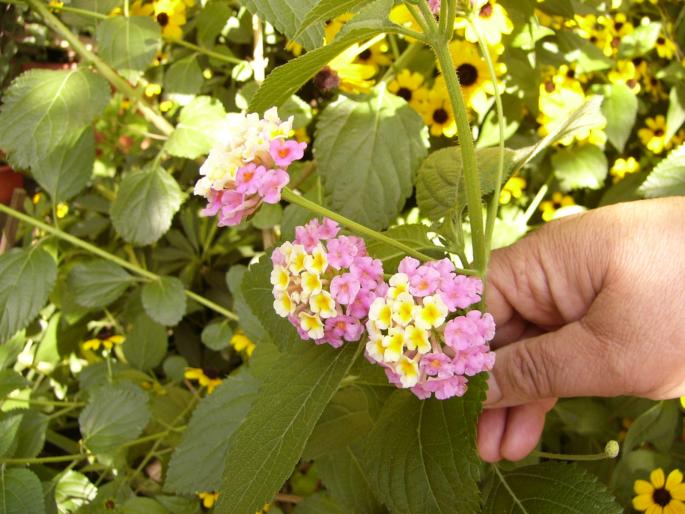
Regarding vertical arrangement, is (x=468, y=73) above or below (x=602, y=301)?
above

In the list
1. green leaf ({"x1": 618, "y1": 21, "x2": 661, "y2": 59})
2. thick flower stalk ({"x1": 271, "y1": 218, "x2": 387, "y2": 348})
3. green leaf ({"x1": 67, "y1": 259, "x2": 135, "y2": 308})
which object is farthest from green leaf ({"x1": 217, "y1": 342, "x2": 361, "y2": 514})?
green leaf ({"x1": 618, "y1": 21, "x2": 661, "y2": 59})

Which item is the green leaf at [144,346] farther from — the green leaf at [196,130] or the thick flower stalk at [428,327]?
the thick flower stalk at [428,327]

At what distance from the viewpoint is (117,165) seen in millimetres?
1714

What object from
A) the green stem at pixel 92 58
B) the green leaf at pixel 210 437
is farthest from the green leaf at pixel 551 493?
the green stem at pixel 92 58

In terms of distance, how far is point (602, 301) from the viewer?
712 mm

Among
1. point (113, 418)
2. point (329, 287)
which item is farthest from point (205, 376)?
point (329, 287)

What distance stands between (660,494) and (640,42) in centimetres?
79

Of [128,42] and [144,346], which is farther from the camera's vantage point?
[144,346]

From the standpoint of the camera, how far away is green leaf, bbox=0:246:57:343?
104cm

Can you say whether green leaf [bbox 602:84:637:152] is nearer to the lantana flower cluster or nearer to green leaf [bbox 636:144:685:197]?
green leaf [bbox 636:144:685:197]

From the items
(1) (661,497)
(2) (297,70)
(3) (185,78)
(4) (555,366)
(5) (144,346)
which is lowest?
(1) (661,497)

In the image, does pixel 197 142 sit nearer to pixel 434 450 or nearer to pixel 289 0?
pixel 289 0

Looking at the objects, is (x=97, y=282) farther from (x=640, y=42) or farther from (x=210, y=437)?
(x=640, y=42)

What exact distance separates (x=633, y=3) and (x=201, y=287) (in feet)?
3.47
